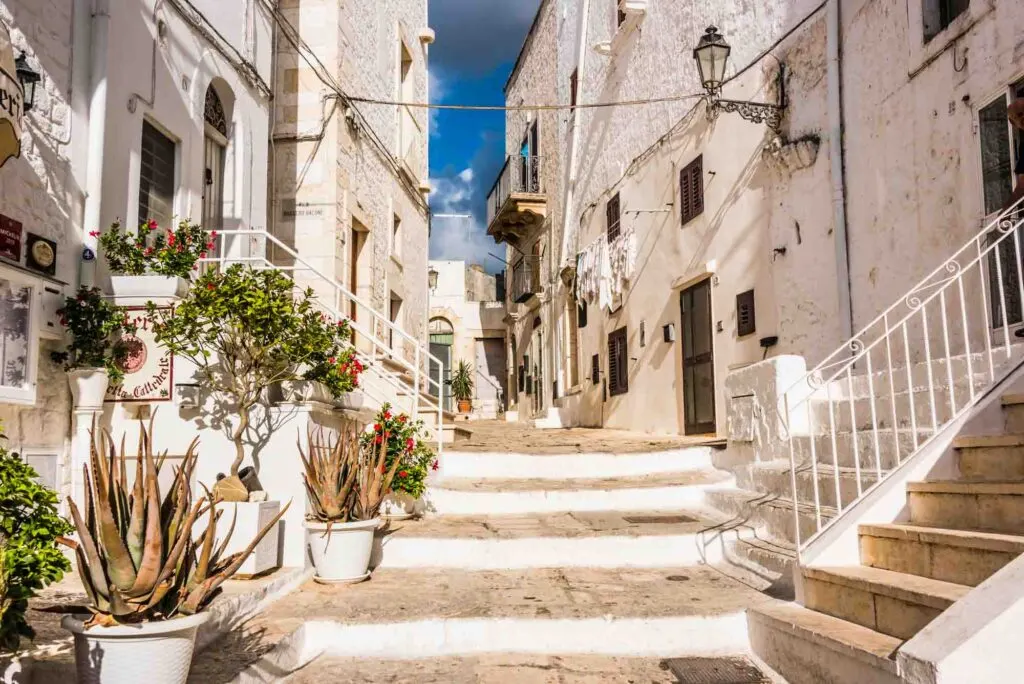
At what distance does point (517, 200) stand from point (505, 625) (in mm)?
15942

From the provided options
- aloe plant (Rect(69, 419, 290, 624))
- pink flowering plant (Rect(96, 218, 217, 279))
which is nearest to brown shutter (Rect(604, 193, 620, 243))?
pink flowering plant (Rect(96, 218, 217, 279))

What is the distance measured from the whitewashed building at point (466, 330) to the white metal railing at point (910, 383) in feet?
70.9

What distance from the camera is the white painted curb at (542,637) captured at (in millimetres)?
4164

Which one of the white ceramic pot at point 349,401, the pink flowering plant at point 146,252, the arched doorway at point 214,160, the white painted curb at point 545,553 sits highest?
the arched doorway at point 214,160

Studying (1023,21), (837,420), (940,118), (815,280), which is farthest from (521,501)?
(1023,21)

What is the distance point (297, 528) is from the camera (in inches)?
207

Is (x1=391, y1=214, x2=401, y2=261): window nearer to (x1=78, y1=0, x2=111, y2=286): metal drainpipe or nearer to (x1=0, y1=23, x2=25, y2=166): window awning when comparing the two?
(x1=78, y1=0, x2=111, y2=286): metal drainpipe

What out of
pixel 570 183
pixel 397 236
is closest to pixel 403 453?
pixel 397 236

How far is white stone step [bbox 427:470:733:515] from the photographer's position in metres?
6.79

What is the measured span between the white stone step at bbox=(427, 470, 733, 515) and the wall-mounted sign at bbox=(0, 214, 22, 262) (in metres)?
3.56

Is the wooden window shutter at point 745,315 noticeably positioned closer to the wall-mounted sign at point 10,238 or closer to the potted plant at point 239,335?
the potted plant at point 239,335

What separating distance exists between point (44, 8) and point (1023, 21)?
654cm

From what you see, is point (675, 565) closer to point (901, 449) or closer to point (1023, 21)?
point (901, 449)

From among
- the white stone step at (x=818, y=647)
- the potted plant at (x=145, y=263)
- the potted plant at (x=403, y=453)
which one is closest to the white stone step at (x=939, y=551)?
the white stone step at (x=818, y=647)
